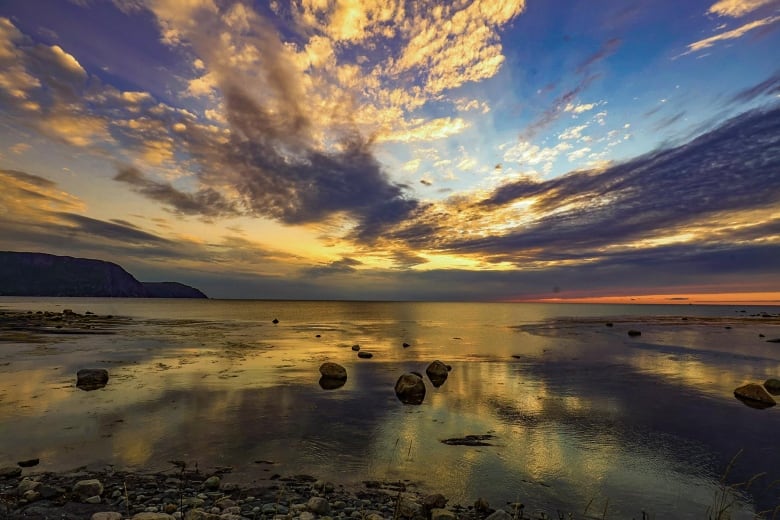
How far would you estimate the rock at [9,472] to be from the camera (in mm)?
10320

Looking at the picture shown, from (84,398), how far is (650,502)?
79.1 feet

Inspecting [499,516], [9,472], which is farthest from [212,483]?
[499,516]

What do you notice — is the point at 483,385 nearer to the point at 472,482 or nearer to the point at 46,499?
the point at 472,482

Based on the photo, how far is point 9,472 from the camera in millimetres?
10453

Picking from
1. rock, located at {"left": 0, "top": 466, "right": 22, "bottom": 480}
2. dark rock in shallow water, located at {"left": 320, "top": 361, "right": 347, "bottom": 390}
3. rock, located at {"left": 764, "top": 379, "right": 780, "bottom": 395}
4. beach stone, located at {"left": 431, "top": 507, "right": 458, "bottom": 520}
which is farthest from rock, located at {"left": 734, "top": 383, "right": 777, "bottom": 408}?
rock, located at {"left": 0, "top": 466, "right": 22, "bottom": 480}

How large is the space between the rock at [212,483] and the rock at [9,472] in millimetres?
5186

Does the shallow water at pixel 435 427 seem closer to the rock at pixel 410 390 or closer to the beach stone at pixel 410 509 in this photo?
the rock at pixel 410 390

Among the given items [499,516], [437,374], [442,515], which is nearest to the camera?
[499,516]

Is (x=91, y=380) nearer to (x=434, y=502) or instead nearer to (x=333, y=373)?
(x=333, y=373)

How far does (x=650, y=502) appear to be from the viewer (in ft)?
33.4

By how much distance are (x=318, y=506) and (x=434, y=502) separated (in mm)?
2815

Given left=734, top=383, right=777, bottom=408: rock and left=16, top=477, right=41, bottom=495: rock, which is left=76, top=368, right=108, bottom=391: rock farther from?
left=734, top=383, right=777, bottom=408: rock

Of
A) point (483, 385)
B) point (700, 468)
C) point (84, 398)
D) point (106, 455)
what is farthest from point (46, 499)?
point (483, 385)

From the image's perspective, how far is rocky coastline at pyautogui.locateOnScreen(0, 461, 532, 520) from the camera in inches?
329
